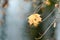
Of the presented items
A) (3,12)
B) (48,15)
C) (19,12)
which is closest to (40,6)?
(48,15)

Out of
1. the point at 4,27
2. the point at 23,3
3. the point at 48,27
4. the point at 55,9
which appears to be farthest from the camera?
the point at 4,27

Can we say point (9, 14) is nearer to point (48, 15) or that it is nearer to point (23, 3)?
point (23, 3)

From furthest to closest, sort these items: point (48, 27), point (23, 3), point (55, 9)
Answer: point (23, 3)
point (48, 27)
point (55, 9)

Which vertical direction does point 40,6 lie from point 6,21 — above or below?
above

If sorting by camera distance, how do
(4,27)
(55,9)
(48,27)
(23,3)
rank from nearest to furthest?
(55,9) < (48,27) < (23,3) < (4,27)

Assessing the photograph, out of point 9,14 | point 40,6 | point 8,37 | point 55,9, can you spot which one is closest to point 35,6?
point 40,6

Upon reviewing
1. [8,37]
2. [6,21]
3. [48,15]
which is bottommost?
[8,37]

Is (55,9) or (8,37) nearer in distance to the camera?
(55,9)

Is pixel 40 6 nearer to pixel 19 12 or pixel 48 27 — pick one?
pixel 48 27

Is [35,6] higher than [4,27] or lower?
higher
